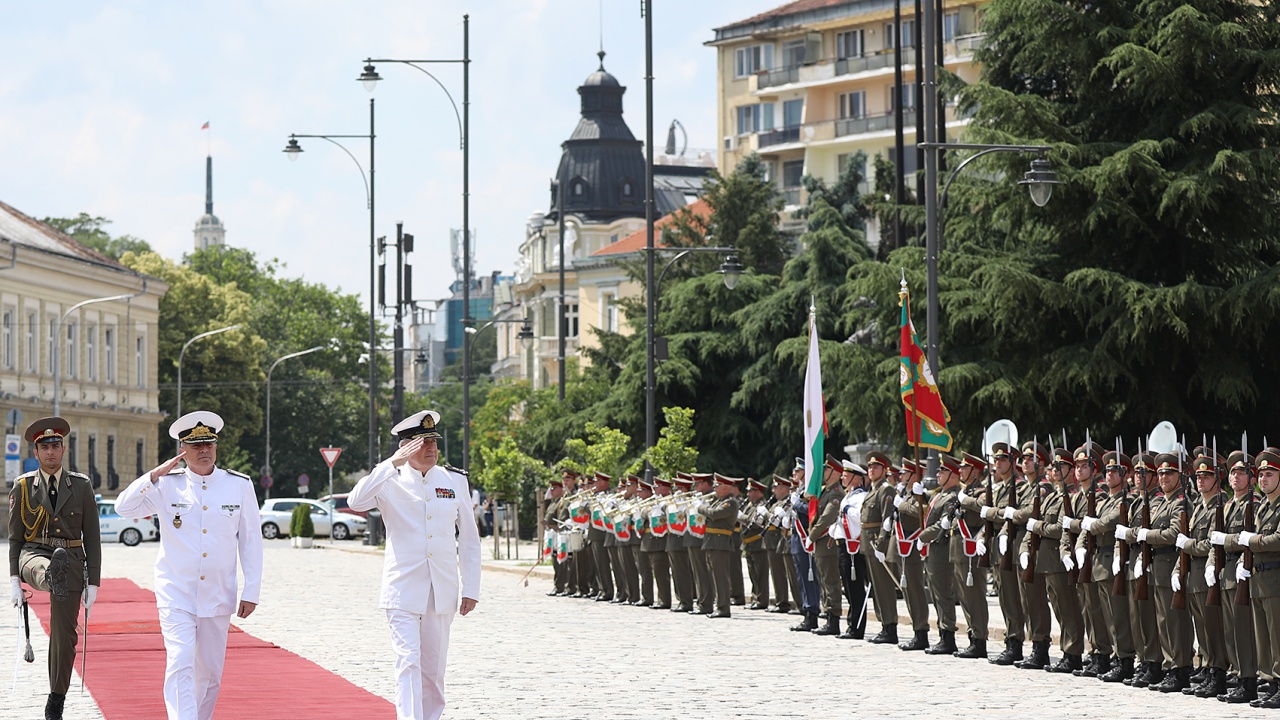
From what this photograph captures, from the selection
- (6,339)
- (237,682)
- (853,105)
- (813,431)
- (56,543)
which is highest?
(853,105)

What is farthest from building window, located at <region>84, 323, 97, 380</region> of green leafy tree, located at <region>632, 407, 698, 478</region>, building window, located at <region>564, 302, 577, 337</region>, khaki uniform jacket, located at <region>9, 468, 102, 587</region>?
khaki uniform jacket, located at <region>9, 468, 102, 587</region>

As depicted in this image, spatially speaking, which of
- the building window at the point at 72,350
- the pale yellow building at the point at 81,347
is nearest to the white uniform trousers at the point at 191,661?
the pale yellow building at the point at 81,347

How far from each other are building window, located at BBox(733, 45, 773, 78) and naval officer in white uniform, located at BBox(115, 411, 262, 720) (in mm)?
75896

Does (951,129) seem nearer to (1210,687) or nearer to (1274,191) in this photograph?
(1274,191)

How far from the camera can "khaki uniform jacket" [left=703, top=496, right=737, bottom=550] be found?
2603cm

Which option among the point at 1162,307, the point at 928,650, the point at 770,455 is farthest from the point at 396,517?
the point at 770,455

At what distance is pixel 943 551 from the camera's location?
19828 mm

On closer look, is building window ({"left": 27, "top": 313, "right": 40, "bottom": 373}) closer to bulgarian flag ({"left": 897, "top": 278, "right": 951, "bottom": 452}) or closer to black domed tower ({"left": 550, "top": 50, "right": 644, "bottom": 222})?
black domed tower ({"left": 550, "top": 50, "right": 644, "bottom": 222})

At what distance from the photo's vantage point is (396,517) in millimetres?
11617

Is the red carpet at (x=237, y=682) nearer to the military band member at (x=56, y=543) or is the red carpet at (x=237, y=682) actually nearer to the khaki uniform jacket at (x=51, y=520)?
the military band member at (x=56, y=543)

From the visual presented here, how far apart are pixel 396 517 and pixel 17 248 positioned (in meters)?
62.9

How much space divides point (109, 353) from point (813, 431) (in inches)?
2379

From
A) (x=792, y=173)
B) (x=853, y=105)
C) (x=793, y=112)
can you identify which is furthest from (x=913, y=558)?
(x=792, y=173)

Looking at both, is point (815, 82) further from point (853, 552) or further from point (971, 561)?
point (971, 561)
